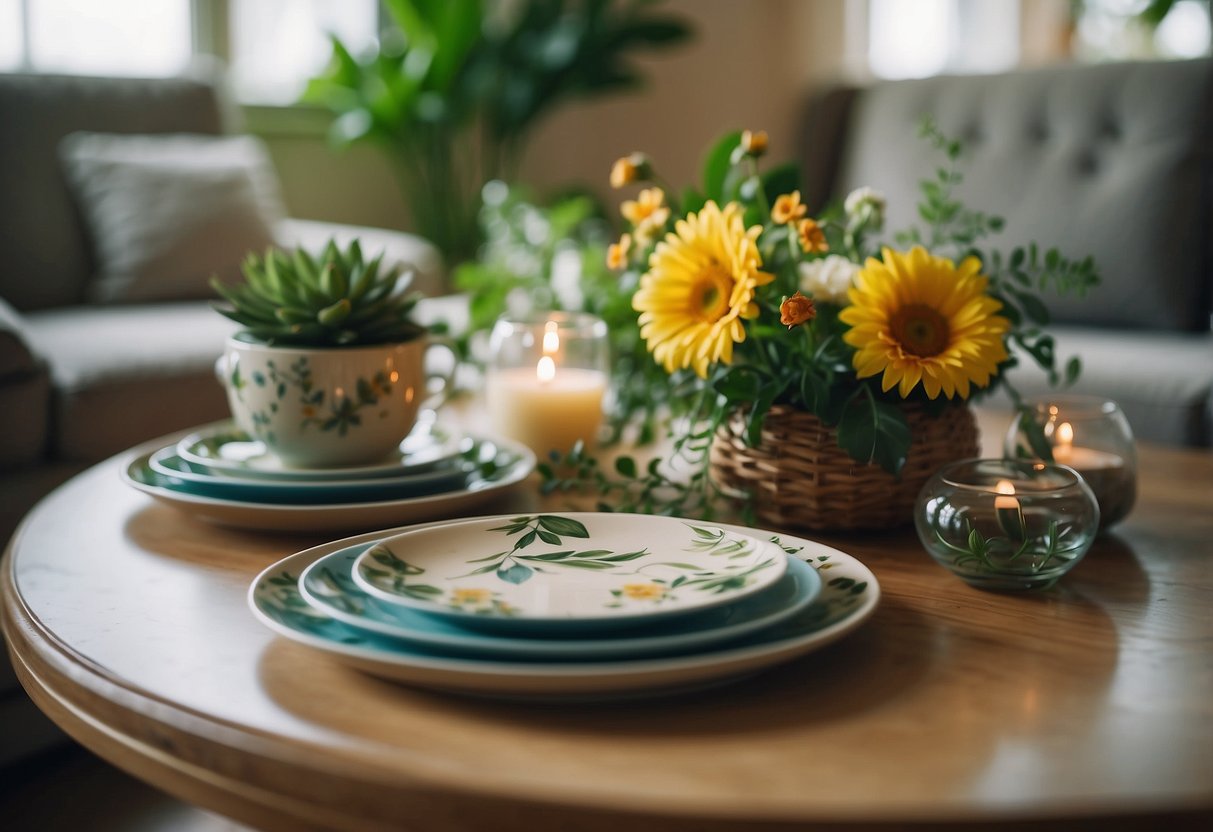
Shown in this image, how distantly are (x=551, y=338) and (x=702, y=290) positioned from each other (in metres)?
0.30

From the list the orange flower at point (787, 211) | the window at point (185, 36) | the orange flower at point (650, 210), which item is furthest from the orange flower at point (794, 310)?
the window at point (185, 36)

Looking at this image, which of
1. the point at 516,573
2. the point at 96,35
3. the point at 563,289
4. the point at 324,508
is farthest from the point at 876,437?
the point at 96,35

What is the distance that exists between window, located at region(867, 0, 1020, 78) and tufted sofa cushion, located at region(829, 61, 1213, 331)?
2.81 metres

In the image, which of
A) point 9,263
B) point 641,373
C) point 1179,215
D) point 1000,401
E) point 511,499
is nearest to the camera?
point 511,499

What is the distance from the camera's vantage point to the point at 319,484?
815mm

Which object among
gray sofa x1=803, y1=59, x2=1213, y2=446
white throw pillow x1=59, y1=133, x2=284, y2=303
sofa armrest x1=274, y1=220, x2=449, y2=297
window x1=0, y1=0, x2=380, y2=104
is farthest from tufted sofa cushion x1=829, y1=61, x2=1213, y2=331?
window x1=0, y1=0, x2=380, y2=104

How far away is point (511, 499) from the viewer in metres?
0.92

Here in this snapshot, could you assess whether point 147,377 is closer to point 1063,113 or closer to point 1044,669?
point 1044,669

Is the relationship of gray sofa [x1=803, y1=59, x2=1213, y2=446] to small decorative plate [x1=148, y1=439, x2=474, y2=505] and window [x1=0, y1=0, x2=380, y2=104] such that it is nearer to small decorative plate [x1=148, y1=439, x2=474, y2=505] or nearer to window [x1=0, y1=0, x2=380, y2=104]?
small decorative plate [x1=148, y1=439, x2=474, y2=505]

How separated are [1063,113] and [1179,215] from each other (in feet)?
1.13

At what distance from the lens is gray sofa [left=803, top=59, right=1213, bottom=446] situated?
2.26 meters

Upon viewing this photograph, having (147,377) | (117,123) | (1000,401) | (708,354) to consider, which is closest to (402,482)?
(708,354)

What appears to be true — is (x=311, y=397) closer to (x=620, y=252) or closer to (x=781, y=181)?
(x=620, y=252)

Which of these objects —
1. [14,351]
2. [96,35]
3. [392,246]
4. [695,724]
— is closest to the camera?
[695,724]
